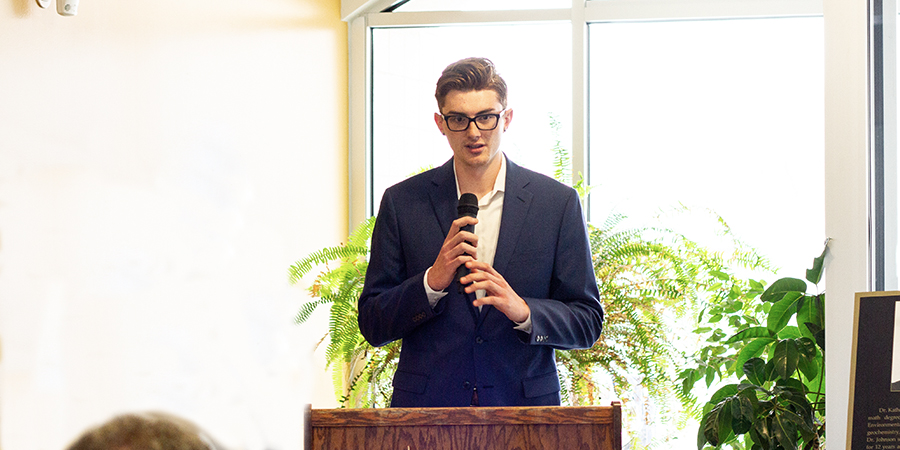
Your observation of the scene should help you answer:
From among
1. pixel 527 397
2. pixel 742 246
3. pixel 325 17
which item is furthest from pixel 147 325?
pixel 325 17

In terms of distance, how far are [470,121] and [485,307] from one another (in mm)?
410

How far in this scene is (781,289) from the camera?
2.30 metres

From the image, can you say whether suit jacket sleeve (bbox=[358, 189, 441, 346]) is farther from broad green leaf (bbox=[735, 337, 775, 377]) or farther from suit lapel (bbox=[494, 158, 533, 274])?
broad green leaf (bbox=[735, 337, 775, 377])

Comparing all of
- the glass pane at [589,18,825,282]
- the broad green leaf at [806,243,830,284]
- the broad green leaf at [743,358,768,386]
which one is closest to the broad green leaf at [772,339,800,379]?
the broad green leaf at [743,358,768,386]

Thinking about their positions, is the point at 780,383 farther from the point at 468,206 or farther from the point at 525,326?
the point at 468,206

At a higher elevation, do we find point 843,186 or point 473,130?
point 473,130

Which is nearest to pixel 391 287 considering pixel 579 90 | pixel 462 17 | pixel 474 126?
pixel 474 126

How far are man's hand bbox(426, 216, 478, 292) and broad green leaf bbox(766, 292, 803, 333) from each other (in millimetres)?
1237

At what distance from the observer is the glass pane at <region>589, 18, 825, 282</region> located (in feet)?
12.0

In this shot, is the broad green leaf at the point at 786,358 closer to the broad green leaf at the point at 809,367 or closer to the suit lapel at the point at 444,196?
the broad green leaf at the point at 809,367

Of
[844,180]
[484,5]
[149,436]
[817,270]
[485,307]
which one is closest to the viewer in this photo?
[149,436]

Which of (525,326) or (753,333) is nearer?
(525,326)

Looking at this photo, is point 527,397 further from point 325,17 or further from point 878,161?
point 325,17

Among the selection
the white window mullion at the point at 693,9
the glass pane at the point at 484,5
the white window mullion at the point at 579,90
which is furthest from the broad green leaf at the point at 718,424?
the glass pane at the point at 484,5
